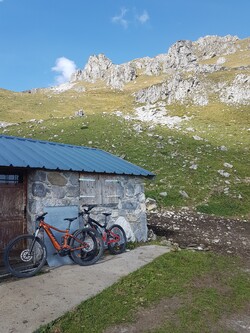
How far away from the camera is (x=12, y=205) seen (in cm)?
996

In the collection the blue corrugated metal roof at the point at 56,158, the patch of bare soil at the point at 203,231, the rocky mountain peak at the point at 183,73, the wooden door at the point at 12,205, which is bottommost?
the patch of bare soil at the point at 203,231

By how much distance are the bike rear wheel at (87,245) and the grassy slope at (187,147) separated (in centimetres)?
883

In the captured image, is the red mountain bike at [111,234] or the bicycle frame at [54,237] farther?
the red mountain bike at [111,234]

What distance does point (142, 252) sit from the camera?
11.5m

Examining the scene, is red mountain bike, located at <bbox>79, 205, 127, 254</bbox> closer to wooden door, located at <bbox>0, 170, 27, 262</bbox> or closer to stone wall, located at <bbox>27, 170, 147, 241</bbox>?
stone wall, located at <bbox>27, 170, 147, 241</bbox>

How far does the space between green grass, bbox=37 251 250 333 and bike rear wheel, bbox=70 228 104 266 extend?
5.78 feet

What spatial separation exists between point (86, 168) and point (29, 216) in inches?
101

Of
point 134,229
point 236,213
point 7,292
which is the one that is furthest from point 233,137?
point 7,292

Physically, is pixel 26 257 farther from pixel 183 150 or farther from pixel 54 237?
pixel 183 150

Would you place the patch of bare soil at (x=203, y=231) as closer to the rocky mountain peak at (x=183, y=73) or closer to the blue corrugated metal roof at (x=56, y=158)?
the blue corrugated metal roof at (x=56, y=158)

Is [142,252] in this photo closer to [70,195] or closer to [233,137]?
[70,195]

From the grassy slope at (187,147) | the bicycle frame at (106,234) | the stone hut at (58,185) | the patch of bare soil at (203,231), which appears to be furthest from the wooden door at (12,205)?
the grassy slope at (187,147)

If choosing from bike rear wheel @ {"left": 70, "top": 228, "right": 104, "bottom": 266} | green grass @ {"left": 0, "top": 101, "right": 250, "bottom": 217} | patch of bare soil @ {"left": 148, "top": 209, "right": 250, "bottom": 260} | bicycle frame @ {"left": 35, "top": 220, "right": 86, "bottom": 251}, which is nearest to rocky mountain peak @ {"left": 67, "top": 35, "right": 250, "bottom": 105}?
green grass @ {"left": 0, "top": 101, "right": 250, "bottom": 217}

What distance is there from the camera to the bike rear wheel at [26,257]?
27.7 feet
